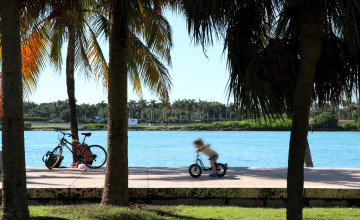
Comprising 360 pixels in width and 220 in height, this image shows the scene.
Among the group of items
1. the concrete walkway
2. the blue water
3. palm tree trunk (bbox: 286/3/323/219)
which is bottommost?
the blue water

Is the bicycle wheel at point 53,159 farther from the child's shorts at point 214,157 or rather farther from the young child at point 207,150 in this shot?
the child's shorts at point 214,157

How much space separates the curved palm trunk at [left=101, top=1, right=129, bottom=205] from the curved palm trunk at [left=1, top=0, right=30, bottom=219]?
193cm

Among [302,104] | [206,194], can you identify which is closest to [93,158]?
[206,194]

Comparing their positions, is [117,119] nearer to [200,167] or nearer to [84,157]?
[200,167]

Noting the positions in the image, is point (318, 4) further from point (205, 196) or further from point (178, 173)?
point (178, 173)

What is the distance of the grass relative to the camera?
6883 mm

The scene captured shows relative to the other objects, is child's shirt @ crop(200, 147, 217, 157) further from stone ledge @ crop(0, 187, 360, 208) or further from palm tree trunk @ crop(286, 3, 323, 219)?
palm tree trunk @ crop(286, 3, 323, 219)

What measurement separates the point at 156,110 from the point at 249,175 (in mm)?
145474

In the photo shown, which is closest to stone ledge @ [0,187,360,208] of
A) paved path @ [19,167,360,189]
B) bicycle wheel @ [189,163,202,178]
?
paved path @ [19,167,360,189]

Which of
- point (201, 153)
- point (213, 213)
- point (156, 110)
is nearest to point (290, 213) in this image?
point (213, 213)

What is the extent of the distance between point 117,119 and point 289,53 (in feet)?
9.80

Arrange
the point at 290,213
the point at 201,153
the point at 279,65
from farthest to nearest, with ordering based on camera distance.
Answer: the point at 201,153 → the point at 279,65 → the point at 290,213

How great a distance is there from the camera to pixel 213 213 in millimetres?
Answer: 7367

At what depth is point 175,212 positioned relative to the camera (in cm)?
742
